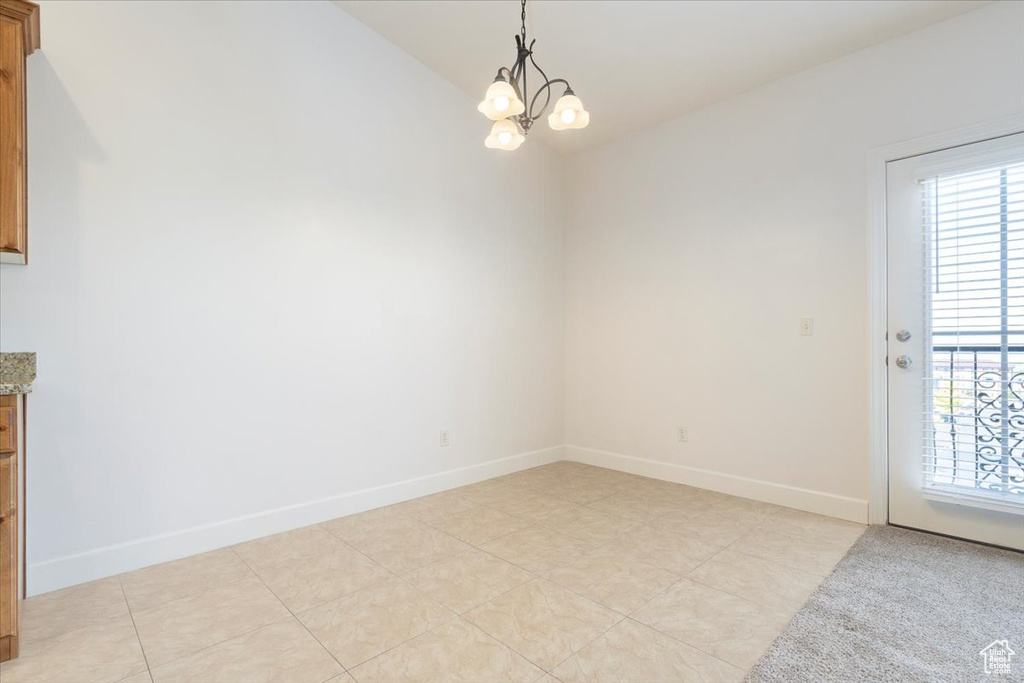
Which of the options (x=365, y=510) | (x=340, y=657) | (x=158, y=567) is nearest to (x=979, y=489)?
(x=340, y=657)

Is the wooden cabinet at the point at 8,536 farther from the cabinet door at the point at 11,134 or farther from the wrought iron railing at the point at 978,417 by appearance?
the wrought iron railing at the point at 978,417

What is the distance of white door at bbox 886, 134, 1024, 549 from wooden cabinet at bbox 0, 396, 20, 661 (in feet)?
13.9

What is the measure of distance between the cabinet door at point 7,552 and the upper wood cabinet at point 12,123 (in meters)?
0.86

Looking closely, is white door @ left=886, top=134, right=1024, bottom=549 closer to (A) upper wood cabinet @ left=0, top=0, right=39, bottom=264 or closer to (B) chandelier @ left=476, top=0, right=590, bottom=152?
(B) chandelier @ left=476, top=0, right=590, bottom=152

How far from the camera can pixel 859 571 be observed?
241 cm

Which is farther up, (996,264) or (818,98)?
(818,98)

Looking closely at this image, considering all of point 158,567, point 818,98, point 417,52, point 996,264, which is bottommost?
point 158,567

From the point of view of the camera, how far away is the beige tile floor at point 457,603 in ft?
5.68

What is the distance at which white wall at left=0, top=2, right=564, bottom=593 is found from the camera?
235 centimetres

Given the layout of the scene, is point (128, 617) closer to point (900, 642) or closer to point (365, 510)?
point (365, 510)

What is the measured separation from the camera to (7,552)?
1754mm

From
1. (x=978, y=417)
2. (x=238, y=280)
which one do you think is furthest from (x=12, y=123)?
(x=978, y=417)

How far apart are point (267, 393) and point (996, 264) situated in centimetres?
412

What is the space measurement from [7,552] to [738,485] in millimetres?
3925
